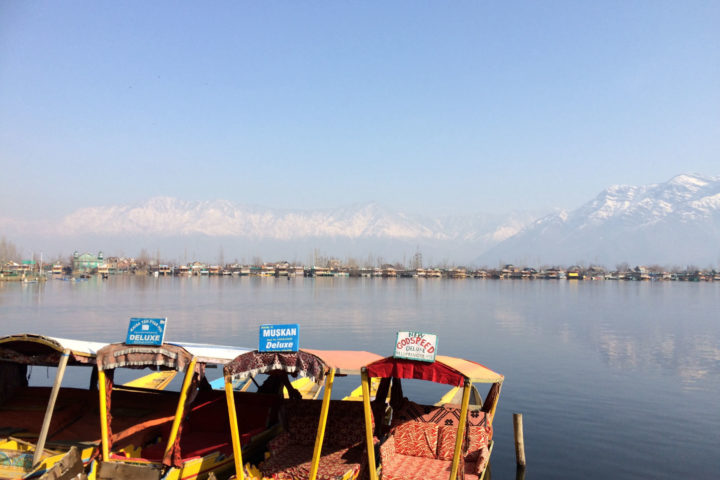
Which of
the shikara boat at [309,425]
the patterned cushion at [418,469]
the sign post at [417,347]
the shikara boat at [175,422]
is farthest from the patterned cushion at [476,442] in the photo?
the shikara boat at [175,422]

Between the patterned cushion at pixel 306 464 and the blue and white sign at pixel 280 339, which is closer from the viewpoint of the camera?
the blue and white sign at pixel 280 339

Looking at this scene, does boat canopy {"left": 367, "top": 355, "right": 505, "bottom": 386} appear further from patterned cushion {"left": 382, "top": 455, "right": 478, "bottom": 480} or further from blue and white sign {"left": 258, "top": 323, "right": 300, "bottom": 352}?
patterned cushion {"left": 382, "top": 455, "right": 478, "bottom": 480}

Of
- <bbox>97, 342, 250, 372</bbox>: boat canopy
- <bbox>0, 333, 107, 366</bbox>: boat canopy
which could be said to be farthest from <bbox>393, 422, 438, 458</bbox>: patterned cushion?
<bbox>0, 333, 107, 366</bbox>: boat canopy

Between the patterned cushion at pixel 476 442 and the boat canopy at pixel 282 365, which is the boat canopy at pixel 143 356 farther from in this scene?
the patterned cushion at pixel 476 442

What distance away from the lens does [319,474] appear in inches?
494

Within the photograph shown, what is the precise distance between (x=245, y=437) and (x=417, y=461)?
168 inches

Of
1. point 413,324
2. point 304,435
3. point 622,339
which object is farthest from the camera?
point 413,324

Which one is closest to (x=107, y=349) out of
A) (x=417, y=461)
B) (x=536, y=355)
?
(x=417, y=461)

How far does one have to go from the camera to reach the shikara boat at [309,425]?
11906 millimetres

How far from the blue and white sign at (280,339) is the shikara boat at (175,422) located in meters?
1.30

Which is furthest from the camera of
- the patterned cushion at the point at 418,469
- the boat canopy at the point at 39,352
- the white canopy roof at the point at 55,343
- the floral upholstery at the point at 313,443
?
the boat canopy at the point at 39,352

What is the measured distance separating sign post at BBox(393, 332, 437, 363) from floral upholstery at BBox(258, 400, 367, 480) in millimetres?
2788

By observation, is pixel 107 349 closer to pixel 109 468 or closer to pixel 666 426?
pixel 109 468

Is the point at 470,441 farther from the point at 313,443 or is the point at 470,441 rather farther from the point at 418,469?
the point at 313,443
